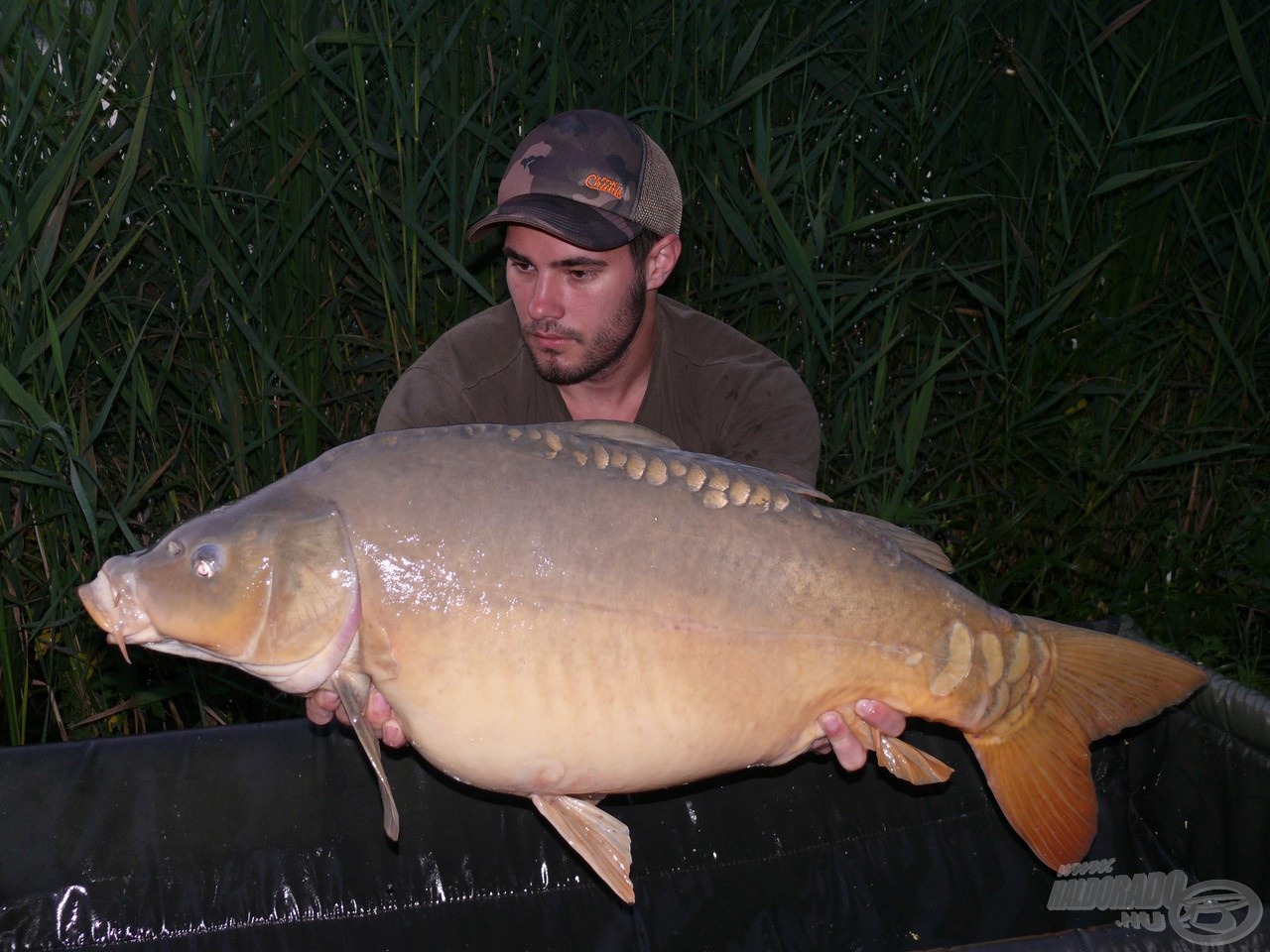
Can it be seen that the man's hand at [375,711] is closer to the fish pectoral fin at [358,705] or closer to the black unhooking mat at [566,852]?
the fish pectoral fin at [358,705]

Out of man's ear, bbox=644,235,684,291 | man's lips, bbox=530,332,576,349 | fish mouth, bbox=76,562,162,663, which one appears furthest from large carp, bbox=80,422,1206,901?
man's ear, bbox=644,235,684,291

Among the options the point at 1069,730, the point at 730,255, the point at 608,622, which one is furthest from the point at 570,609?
the point at 730,255

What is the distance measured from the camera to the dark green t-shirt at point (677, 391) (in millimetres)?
2209

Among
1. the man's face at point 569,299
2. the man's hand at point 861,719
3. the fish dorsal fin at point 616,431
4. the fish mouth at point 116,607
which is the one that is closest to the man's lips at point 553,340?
the man's face at point 569,299

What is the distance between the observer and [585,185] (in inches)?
85.0

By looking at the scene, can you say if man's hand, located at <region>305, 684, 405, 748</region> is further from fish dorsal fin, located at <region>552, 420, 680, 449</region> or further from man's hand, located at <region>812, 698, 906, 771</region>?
man's hand, located at <region>812, 698, 906, 771</region>

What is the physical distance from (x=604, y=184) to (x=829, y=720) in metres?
1.01

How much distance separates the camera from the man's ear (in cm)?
228

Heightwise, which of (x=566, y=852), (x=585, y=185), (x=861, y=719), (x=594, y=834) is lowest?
(x=566, y=852)

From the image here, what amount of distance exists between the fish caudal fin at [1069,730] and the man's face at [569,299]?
0.89 m

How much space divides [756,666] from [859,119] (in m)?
1.73

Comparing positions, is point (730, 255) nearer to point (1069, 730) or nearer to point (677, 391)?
point (677, 391)

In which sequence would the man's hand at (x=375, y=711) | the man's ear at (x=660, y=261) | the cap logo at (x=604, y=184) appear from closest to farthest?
the man's hand at (x=375, y=711)
the cap logo at (x=604, y=184)
the man's ear at (x=660, y=261)

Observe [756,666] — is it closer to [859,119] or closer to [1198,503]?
[859,119]
